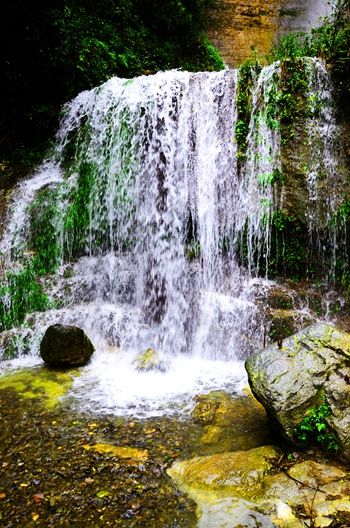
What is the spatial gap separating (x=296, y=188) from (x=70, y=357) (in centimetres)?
490

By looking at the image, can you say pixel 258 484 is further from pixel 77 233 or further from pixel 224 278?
pixel 77 233

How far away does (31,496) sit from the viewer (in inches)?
138

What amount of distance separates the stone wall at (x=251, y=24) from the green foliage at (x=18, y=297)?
11328 millimetres

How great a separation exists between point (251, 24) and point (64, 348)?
1459 centimetres

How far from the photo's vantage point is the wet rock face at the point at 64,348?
627 cm

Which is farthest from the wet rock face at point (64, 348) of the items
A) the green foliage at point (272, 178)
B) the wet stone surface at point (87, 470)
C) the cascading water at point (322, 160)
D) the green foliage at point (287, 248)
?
the cascading water at point (322, 160)

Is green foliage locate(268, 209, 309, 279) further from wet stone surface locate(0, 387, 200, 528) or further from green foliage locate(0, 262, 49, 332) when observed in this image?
green foliage locate(0, 262, 49, 332)

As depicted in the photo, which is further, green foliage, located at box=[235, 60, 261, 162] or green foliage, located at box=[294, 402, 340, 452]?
green foliage, located at box=[235, 60, 261, 162]

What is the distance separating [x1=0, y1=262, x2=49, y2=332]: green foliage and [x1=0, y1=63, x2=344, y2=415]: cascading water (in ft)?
0.60

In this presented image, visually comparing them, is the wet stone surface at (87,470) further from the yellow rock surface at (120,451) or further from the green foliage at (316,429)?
the green foliage at (316,429)

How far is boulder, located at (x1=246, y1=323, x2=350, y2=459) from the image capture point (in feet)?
12.4

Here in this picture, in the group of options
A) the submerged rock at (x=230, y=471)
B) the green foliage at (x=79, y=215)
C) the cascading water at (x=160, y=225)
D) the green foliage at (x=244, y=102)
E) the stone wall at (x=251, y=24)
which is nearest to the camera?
the submerged rock at (x=230, y=471)

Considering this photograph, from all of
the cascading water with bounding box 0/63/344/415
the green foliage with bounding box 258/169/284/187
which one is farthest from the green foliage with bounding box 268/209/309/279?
the green foliage with bounding box 258/169/284/187

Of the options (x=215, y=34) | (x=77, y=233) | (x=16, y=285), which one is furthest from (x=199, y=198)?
(x=215, y=34)
